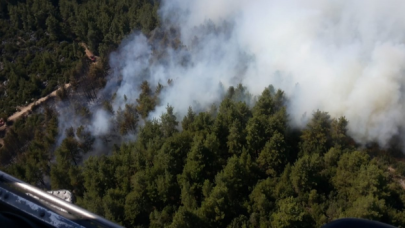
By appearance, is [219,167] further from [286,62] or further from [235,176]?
[286,62]

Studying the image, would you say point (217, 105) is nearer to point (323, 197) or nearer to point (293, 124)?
point (293, 124)

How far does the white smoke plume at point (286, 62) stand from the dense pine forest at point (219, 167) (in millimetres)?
1313

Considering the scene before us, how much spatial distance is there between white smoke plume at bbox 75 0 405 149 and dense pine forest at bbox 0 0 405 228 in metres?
1.31

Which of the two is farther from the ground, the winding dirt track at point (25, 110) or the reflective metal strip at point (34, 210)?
the winding dirt track at point (25, 110)

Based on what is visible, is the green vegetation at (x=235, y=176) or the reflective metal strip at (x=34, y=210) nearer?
the reflective metal strip at (x=34, y=210)

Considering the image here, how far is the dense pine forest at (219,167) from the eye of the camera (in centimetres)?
1215

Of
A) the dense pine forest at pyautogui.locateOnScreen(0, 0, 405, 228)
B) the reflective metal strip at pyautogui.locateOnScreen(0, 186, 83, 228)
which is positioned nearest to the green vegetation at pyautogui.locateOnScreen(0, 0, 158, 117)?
the dense pine forest at pyautogui.locateOnScreen(0, 0, 405, 228)

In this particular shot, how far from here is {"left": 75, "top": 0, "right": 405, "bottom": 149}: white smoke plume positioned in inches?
742

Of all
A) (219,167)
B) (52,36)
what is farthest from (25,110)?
(219,167)

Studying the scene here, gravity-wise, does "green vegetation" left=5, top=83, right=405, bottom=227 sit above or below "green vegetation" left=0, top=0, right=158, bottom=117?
below

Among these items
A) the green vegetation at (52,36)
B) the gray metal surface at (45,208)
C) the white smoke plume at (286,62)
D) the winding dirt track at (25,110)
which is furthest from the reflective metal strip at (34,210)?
the winding dirt track at (25,110)

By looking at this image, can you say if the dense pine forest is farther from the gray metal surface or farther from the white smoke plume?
the gray metal surface

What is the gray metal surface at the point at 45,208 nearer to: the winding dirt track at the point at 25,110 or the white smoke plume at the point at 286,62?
the white smoke plume at the point at 286,62

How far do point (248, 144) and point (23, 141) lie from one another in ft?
48.2
